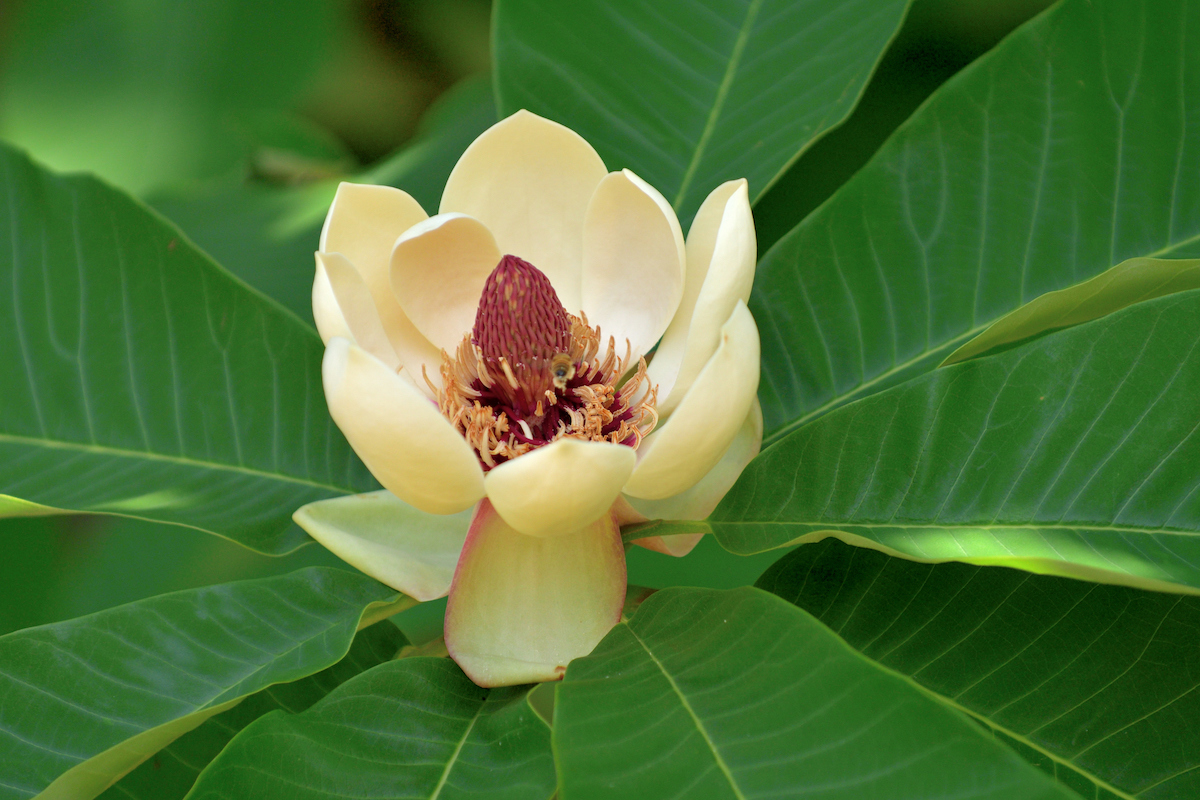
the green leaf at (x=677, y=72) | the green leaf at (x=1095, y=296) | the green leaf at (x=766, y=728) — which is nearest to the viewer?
the green leaf at (x=766, y=728)

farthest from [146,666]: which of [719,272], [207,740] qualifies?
[719,272]

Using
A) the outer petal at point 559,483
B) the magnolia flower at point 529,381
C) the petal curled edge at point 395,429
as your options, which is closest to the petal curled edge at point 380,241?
the magnolia flower at point 529,381

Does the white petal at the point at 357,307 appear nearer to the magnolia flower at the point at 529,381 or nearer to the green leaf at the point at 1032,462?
the magnolia flower at the point at 529,381

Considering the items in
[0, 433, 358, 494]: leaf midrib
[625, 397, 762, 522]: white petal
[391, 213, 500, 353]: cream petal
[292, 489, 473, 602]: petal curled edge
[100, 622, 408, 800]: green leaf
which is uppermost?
[391, 213, 500, 353]: cream petal

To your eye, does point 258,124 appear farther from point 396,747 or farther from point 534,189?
point 396,747

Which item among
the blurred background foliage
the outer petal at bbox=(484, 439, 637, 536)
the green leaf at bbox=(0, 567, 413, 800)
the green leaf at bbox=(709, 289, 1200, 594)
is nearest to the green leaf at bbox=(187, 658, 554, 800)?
the green leaf at bbox=(0, 567, 413, 800)

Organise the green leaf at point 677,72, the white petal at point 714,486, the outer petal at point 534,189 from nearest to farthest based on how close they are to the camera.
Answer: the white petal at point 714,486, the outer petal at point 534,189, the green leaf at point 677,72

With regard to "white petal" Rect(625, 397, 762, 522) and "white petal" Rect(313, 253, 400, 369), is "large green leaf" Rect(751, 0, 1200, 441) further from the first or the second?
"white petal" Rect(313, 253, 400, 369)
